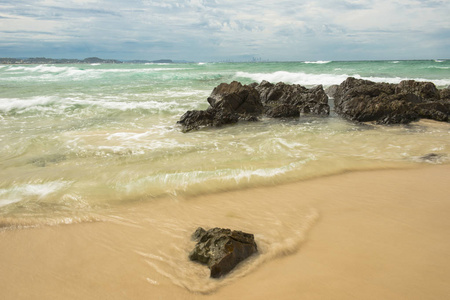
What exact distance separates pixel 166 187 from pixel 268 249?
2.01 metres

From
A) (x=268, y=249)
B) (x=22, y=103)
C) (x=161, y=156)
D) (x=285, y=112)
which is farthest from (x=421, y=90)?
(x=22, y=103)

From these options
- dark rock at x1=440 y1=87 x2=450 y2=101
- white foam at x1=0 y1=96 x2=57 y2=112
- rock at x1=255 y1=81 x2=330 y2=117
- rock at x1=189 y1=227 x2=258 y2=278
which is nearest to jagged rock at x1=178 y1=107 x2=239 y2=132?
rock at x1=255 y1=81 x2=330 y2=117

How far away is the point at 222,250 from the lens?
2596mm

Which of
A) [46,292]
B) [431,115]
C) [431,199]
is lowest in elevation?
[46,292]

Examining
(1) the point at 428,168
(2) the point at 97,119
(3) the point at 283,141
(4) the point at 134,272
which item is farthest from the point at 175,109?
(4) the point at 134,272

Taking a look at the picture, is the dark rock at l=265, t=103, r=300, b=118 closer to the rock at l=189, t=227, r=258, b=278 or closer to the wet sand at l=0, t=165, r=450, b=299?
the wet sand at l=0, t=165, r=450, b=299

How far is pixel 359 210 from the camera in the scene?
3637mm

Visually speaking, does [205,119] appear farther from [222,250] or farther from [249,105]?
[222,250]

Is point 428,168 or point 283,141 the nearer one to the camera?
point 428,168

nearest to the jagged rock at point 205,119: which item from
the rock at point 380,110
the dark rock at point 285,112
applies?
the dark rock at point 285,112

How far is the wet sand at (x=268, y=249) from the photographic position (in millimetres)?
2367

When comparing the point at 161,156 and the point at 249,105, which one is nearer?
the point at 161,156

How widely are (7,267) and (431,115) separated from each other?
1110 cm

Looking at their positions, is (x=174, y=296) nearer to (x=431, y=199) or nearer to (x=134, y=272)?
(x=134, y=272)
